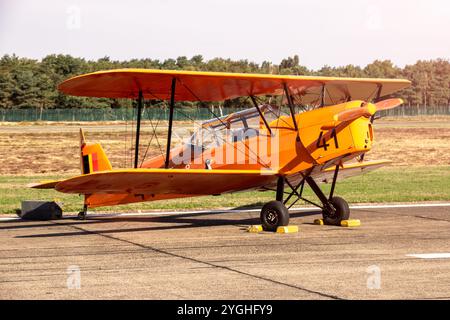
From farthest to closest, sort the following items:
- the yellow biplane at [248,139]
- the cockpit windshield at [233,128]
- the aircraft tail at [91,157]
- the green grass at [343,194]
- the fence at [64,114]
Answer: the fence at [64,114], the green grass at [343,194], the aircraft tail at [91,157], the cockpit windshield at [233,128], the yellow biplane at [248,139]

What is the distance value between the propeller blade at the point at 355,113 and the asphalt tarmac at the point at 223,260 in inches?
81.7

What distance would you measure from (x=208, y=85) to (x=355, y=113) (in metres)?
Result: 3.03

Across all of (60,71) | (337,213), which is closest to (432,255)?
(337,213)

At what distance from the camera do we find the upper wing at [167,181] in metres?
14.0

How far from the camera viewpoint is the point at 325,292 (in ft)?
29.2

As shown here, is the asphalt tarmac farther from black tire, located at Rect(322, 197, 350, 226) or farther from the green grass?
the green grass

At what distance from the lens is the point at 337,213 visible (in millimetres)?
15969

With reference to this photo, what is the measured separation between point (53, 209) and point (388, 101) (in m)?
7.88

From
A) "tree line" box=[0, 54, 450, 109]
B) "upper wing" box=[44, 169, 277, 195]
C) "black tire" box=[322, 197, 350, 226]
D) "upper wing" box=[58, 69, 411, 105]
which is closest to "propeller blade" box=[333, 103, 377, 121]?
"upper wing" box=[58, 69, 411, 105]

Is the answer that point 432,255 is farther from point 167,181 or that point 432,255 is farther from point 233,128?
point 233,128

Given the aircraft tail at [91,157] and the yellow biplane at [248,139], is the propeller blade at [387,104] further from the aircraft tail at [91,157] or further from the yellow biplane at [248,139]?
the aircraft tail at [91,157]

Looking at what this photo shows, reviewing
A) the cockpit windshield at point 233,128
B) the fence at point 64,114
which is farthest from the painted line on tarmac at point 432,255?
the fence at point 64,114
